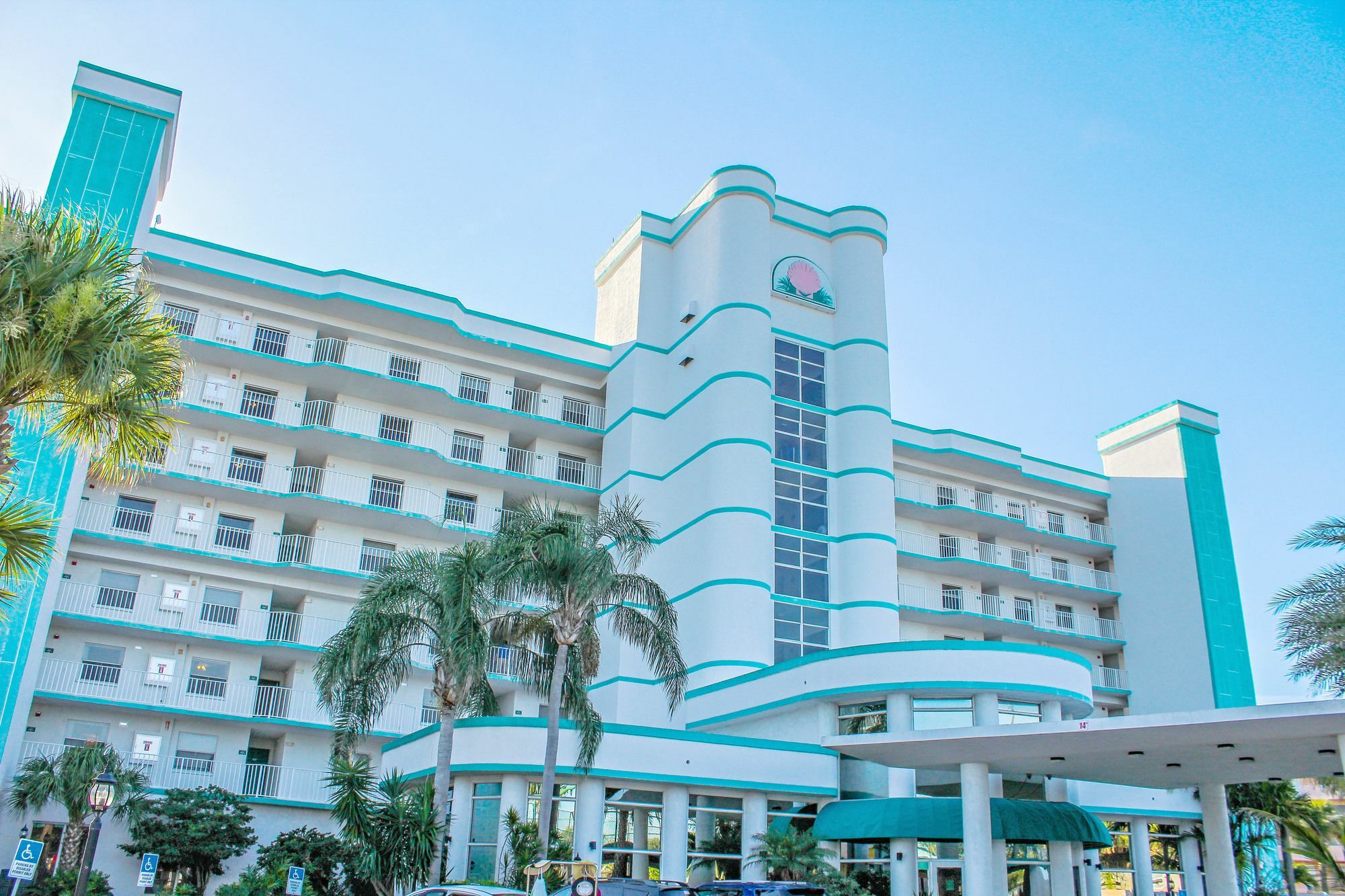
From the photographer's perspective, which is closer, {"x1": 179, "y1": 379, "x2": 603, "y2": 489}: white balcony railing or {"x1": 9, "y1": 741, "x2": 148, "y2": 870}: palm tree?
{"x1": 9, "y1": 741, "x2": 148, "y2": 870}: palm tree

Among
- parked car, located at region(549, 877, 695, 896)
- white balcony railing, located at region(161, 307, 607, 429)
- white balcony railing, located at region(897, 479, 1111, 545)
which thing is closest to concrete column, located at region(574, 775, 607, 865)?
parked car, located at region(549, 877, 695, 896)

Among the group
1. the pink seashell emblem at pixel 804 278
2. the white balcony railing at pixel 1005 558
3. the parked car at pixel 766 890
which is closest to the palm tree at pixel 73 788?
the parked car at pixel 766 890

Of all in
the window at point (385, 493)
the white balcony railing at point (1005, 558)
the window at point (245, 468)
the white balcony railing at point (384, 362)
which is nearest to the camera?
the window at point (245, 468)

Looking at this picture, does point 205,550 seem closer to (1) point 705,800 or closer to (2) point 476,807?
(2) point 476,807

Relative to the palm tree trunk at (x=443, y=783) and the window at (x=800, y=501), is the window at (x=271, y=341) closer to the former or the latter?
the window at (x=800, y=501)

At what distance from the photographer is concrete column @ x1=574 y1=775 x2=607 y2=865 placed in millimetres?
25016

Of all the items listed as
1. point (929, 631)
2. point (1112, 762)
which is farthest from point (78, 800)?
point (929, 631)

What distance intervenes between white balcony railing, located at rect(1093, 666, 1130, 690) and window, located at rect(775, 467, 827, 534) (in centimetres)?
1789

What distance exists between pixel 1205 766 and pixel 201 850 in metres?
24.2

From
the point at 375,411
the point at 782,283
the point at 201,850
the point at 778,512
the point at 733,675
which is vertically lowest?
the point at 201,850

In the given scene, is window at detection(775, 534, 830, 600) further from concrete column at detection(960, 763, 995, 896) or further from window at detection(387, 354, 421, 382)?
window at detection(387, 354, 421, 382)

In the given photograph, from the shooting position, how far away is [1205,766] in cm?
2558

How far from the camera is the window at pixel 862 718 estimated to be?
28.5 meters

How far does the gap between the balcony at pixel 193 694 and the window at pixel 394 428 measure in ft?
31.2
